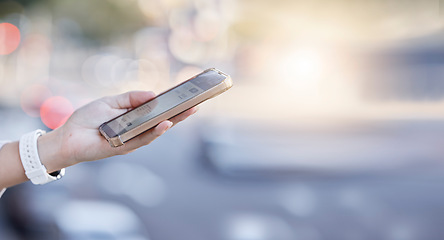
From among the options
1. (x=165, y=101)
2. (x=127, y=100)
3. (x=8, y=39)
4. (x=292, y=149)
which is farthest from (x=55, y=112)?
(x=8, y=39)

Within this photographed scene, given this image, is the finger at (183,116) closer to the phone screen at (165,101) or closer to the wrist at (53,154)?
the phone screen at (165,101)

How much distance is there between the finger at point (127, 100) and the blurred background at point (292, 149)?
141 cm

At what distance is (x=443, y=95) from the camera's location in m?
2.31

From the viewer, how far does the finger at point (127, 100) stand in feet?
3.99

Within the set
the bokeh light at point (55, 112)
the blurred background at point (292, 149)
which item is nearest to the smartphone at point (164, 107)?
the blurred background at point (292, 149)

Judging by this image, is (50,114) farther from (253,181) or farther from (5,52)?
(5,52)

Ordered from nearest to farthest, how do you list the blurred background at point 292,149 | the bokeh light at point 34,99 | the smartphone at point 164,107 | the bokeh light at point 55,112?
the smartphone at point 164,107
the blurred background at point 292,149
the bokeh light at point 55,112
the bokeh light at point 34,99

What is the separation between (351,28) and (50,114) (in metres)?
4.37

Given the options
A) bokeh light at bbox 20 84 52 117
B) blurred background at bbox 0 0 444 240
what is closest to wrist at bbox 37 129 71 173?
blurred background at bbox 0 0 444 240

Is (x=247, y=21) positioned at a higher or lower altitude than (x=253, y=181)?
higher

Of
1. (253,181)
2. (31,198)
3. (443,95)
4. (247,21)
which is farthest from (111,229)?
(443,95)

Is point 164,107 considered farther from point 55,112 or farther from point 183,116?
point 55,112

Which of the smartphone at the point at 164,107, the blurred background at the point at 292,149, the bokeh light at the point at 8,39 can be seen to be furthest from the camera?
the bokeh light at the point at 8,39

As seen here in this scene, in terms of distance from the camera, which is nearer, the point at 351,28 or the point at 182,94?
the point at 182,94
